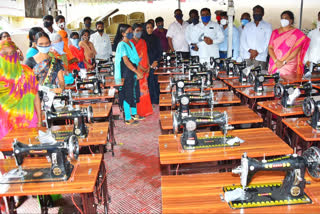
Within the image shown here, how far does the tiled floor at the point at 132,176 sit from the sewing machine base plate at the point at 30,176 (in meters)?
1.06

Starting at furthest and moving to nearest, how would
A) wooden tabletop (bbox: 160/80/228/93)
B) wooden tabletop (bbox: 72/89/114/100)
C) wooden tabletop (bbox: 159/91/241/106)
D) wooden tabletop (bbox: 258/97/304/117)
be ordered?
wooden tabletop (bbox: 160/80/228/93) < wooden tabletop (bbox: 72/89/114/100) < wooden tabletop (bbox: 159/91/241/106) < wooden tabletop (bbox: 258/97/304/117)

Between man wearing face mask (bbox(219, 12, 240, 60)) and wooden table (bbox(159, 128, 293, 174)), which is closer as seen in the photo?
wooden table (bbox(159, 128, 293, 174))

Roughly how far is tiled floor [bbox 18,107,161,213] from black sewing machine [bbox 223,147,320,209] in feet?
4.59

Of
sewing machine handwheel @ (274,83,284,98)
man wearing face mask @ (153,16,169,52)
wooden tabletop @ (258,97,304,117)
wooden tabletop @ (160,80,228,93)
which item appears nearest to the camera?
wooden tabletop @ (258,97,304,117)

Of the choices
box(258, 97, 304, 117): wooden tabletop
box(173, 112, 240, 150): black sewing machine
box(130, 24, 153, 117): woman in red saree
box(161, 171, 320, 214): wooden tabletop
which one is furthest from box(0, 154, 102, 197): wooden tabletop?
box(130, 24, 153, 117): woman in red saree

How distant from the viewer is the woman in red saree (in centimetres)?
524

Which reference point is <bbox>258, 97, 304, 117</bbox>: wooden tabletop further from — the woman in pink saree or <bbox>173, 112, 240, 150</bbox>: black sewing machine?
the woman in pink saree

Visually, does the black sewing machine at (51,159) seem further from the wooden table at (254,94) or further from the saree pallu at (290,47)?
the saree pallu at (290,47)

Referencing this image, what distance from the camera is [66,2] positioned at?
8.98 m

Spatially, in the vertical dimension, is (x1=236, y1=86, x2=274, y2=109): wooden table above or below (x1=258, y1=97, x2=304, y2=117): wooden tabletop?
above

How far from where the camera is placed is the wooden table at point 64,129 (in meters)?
2.75

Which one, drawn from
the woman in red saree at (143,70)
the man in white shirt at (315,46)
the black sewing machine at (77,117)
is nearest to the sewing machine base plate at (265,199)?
the black sewing machine at (77,117)

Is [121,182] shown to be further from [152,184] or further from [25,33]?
[25,33]

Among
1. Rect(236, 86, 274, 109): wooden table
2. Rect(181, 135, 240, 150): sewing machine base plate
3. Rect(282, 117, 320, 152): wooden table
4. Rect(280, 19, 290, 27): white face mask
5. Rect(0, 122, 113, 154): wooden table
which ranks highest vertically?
Rect(280, 19, 290, 27): white face mask
